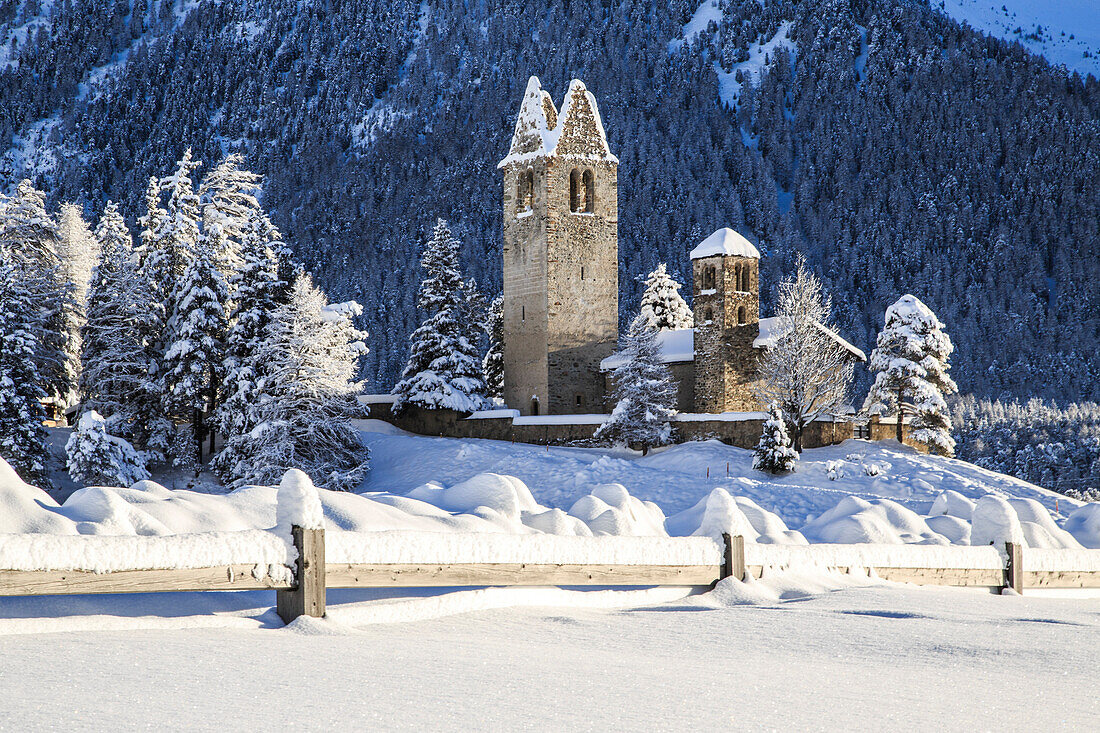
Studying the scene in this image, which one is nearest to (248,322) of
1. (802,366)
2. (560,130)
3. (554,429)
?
(554,429)

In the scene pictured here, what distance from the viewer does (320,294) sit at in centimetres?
3534

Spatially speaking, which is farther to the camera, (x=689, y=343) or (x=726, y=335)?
(x=689, y=343)

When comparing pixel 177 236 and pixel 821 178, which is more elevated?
pixel 821 178

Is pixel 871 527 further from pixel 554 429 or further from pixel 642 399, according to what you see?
pixel 554 429

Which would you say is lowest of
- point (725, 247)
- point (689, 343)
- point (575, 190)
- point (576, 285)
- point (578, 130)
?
point (689, 343)

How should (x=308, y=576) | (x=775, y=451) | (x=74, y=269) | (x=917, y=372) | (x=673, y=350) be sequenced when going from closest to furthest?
(x=308, y=576), (x=775, y=451), (x=917, y=372), (x=673, y=350), (x=74, y=269)

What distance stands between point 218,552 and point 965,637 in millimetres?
4979

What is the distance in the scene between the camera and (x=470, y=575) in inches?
305

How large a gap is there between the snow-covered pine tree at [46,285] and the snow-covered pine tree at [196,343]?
423cm

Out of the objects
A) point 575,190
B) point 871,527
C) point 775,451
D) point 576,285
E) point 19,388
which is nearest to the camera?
point 871,527

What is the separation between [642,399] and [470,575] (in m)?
30.5

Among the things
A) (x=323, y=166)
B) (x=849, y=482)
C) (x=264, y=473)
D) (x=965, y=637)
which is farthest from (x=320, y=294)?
(x=323, y=166)

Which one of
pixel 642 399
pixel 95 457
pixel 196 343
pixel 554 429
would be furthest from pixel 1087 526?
pixel 196 343

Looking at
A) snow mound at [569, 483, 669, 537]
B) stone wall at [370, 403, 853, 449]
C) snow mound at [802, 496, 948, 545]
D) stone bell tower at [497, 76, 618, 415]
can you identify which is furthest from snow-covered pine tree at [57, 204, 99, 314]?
snow mound at [802, 496, 948, 545]
